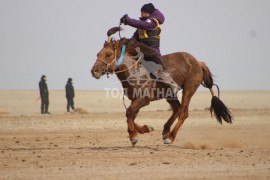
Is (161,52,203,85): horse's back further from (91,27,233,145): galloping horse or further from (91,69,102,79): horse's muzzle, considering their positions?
(91,69,102,79): horse's muzzle

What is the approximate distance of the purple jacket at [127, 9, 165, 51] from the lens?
1395 cm

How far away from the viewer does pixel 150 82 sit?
14406 millimetres

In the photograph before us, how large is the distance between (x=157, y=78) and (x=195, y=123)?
37.4 feet

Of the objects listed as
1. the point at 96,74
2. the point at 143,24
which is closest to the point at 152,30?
the point at 143,24

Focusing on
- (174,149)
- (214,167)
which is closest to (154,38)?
(174,149)

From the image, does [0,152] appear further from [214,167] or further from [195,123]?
[195,123]

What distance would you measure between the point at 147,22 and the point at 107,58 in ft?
3.60

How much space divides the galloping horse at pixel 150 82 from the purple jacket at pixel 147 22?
441 mm

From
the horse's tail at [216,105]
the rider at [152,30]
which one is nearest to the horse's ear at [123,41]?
the rider at [152,30]

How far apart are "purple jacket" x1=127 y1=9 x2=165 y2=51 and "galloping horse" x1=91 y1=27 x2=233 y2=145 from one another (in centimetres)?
44

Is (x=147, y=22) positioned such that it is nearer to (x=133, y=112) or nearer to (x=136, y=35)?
(x=136, y=35)

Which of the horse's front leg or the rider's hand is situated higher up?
the rider's hand

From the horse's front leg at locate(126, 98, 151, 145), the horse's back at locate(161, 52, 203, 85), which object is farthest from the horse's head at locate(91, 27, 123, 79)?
the horse's back at locate(161, 52, 203, 85)

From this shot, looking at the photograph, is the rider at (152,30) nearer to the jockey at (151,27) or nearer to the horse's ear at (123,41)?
the jockey at (151,27)
